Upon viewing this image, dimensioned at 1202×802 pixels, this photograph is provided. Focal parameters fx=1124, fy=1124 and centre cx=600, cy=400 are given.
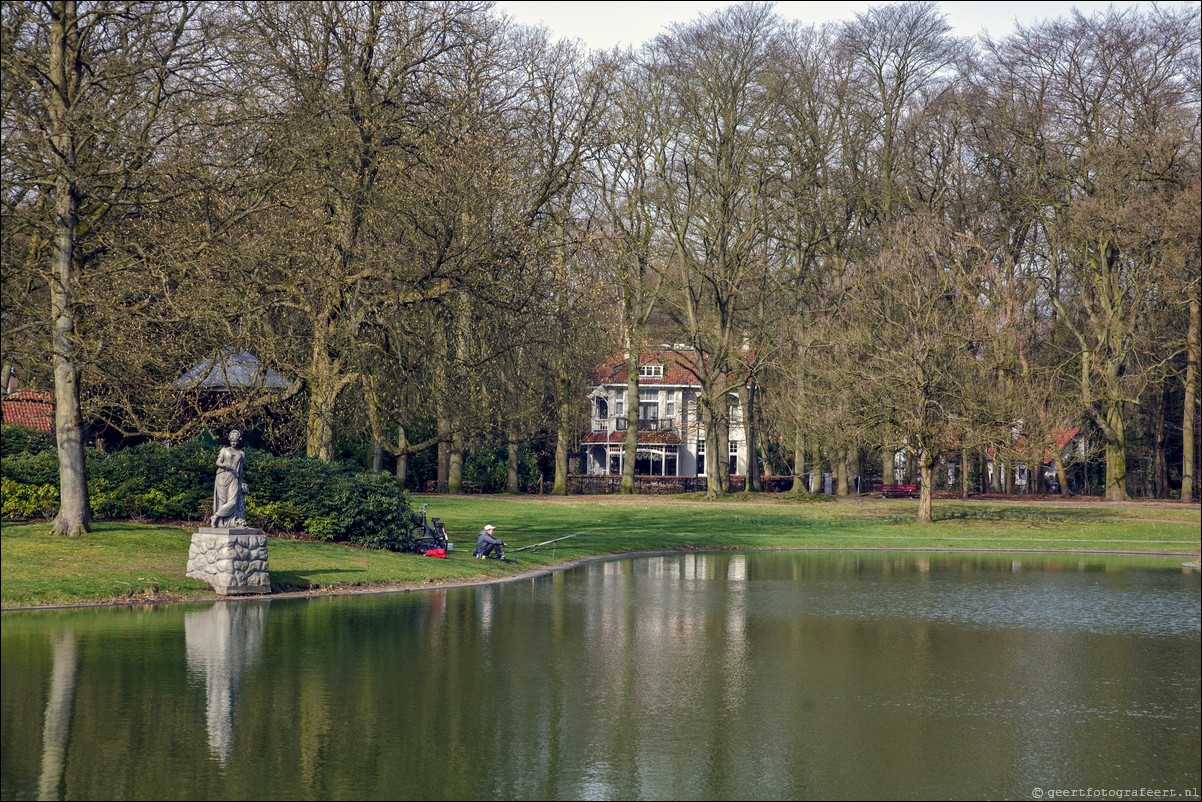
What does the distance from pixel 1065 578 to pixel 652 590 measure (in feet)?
36.8

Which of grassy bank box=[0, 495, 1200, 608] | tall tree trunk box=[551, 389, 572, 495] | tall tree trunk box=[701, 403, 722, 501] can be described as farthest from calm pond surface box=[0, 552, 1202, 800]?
tall tree trunk box=[551, 389, 572, 495]

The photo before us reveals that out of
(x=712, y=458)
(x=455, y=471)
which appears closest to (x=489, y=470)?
(x=455, y=471)

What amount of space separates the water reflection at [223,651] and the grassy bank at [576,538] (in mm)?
1752

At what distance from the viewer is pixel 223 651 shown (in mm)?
15641

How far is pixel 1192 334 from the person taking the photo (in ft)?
178

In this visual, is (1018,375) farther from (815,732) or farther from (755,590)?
(815,732)

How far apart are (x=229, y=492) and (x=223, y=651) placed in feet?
19.8

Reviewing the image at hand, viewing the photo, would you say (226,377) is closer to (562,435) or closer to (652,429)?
(562,435)

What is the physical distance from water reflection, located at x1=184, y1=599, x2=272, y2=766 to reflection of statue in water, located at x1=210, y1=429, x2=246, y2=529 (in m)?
1.81

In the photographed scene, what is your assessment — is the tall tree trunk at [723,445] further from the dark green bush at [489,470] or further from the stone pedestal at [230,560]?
the stone pedestal at [230,560]

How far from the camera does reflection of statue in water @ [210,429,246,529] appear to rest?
21094 millimetres

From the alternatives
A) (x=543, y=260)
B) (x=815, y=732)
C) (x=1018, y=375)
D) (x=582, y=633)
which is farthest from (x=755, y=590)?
(x=1018, y=375)

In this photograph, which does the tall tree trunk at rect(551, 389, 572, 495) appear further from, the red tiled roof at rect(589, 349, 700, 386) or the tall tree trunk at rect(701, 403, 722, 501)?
the tall tree trunk at rect(701, 403, 722, 501)

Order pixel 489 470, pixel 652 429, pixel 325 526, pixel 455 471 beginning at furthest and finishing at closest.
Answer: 1. pixel 652 429
2. pixel 489 470
3. pixel 455 471
4. pixel 325 526
